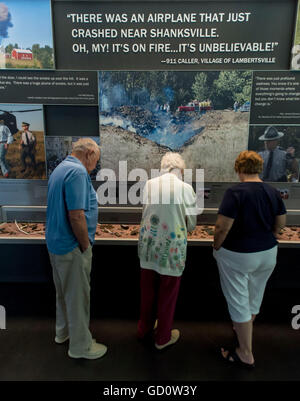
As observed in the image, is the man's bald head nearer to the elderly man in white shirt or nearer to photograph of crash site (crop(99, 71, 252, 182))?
photograph of crash site (crop(99, 71, 252, 182))

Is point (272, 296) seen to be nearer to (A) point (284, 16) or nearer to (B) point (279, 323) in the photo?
(B) point (279, 323)

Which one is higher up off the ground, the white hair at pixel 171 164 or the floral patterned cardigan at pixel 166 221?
the white hair at pixel 171 164

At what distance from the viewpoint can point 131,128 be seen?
9.51 feet

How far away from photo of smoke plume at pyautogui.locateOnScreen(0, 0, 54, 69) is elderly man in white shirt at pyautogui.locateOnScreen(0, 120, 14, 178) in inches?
25.9

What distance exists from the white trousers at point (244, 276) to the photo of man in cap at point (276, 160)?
4.10ft

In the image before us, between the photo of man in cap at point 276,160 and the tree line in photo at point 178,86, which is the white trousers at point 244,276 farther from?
the tree line in photo at point 178,86

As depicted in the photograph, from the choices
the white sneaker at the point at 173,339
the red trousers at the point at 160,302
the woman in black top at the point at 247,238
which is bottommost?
the white sneaker at the point at 173,339

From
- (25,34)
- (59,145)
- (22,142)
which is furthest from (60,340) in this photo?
(25,34)

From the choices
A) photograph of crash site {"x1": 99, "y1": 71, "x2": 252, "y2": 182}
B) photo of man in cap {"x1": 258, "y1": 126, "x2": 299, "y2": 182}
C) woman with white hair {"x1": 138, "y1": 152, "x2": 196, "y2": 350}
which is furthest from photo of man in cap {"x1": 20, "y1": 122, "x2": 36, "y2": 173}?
photo of man in cap {"x1": 258, "y1": 126, "x2": 299, "y2": 182}

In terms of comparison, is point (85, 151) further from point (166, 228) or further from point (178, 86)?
point (178, 86)

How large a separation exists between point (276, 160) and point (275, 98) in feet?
2.17

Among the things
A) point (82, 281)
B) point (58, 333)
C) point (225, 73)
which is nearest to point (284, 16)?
point (225, 73)

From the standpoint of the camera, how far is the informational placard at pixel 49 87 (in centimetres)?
274

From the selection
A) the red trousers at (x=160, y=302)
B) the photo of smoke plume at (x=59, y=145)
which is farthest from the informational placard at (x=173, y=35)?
the red trousers at (x=160, y=302)
